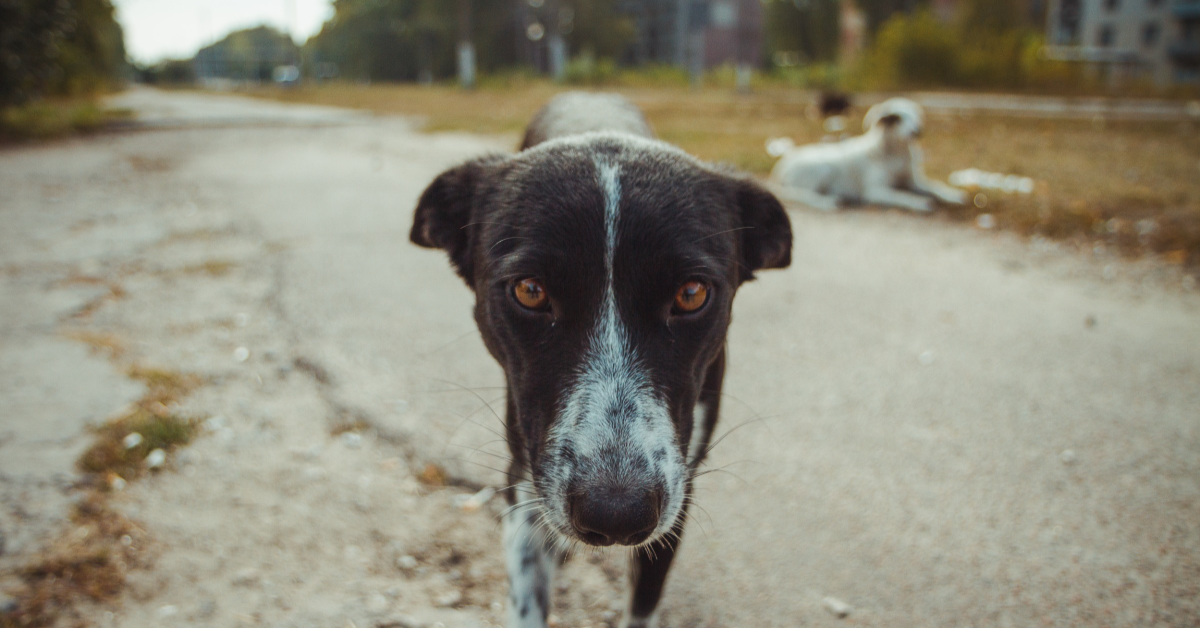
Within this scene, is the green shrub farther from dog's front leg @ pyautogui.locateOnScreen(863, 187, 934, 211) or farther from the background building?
the background building

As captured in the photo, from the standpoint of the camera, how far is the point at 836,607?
2158 millimetres

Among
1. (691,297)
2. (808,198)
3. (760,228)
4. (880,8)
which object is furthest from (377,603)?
(880,8)

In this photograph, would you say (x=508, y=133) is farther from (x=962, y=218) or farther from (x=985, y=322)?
(x=985, y=322)

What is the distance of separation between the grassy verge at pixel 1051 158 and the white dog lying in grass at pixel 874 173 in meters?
0.46

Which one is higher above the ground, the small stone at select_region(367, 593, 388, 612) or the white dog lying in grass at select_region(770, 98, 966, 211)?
the white dog lying in grass at select_region(770, 98, 966, 211)

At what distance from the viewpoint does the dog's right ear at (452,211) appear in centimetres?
221

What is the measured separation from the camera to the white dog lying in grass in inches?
283

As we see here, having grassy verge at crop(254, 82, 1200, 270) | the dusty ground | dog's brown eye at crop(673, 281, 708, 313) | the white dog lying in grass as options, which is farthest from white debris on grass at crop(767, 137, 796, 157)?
dog's brown eye at crop(673, 281, 708, 313)

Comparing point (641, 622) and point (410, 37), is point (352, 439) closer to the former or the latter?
point (641, 622)

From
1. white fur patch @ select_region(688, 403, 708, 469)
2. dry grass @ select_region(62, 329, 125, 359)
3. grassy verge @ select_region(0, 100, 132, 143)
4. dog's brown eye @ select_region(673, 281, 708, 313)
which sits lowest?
dry grass @ select_region(62, 329, 125, 359)

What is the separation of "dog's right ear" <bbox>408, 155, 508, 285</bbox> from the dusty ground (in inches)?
37.0

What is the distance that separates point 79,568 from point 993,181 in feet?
26.8

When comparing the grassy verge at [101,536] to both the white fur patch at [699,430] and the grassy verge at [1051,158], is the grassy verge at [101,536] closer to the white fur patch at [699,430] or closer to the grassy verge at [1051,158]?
the white fur patch at [699,430]

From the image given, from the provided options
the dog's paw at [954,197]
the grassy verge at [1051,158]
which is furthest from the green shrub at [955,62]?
the dog's paw at [954,197]
